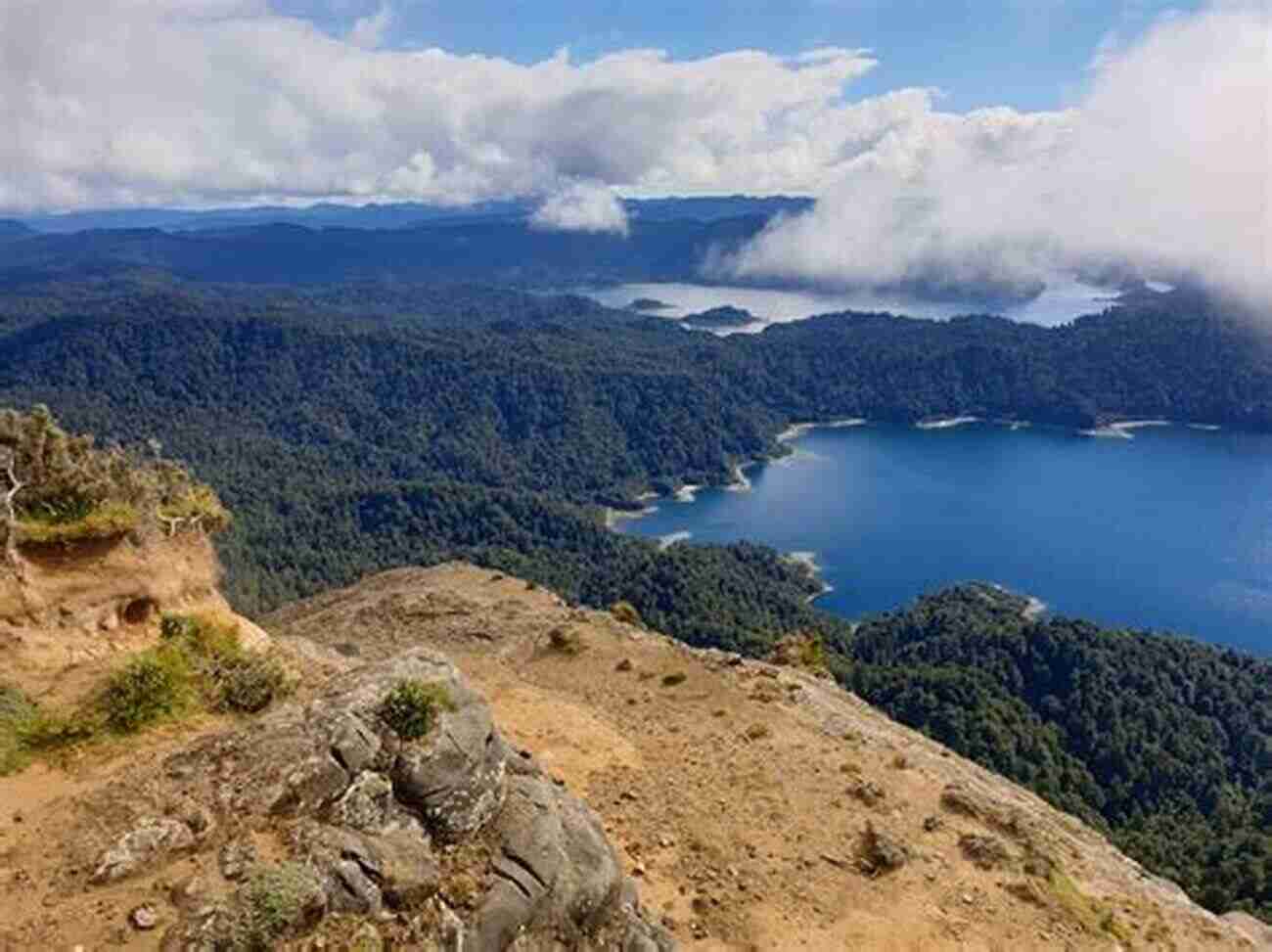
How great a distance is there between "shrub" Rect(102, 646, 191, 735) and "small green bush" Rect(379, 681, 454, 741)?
504cm

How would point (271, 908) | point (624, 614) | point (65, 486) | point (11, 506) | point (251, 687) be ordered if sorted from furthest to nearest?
point (624, 614) < point (65, 486) < point (11, 506) < point (251, 687) < point (271, 908)

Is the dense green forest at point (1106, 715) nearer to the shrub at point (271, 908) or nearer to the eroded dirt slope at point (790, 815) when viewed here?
the eroded dirt slope at point (790, 815)

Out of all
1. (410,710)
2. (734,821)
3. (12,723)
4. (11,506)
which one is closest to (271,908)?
(410,710)

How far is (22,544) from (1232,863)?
3244 inches

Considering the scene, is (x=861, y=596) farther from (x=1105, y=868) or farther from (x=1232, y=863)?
(x=1105, y=868)

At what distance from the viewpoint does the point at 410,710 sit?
17.6 meters

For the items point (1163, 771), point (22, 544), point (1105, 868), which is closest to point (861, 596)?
point (1163, 771)

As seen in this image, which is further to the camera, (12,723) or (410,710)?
(12,723)

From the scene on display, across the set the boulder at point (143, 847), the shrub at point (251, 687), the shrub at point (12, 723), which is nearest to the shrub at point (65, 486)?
the shrub at point (12, 723)

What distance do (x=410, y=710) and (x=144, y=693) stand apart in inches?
229

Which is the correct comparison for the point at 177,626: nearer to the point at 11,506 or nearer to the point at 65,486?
the point at 65,486

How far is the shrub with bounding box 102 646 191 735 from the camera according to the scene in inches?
770

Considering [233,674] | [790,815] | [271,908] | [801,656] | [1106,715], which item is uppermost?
[271,908]

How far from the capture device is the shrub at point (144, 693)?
64.1ft
